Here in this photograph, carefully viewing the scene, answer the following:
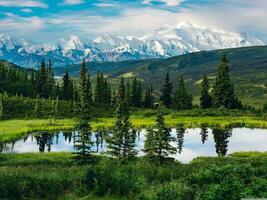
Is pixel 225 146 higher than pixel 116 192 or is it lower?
lower

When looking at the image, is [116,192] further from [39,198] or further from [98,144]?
[98,144]

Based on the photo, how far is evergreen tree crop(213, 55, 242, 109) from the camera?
128 metres

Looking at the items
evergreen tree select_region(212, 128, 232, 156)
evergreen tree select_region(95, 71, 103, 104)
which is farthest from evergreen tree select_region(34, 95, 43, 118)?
evergreen tree select_region(212, 128, 232, 156)

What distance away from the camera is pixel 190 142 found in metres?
77.4

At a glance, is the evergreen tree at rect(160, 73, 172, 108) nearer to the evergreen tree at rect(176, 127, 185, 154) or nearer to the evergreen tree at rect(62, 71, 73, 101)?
the evergreen tree at rect(62, 71, 73, 101)

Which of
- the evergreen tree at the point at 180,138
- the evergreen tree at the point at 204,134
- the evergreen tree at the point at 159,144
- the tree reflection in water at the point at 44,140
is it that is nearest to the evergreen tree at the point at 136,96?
the evergreen tree at the point at 204,134

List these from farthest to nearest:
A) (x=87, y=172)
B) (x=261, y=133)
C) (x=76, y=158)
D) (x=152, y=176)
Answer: (x=261, y=133), (x=76, y=158), (x=152, y=176), (x=87, y=172)

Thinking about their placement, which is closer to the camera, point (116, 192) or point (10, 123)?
point (116, 192)

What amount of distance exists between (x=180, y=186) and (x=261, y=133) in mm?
73857

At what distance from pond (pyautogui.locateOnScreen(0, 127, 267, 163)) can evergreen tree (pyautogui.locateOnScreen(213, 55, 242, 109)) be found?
31898mm

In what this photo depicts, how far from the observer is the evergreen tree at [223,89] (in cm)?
12788

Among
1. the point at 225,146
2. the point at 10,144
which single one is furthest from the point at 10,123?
the point at 225,146

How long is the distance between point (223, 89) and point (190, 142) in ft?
179

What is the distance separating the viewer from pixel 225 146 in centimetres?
7269
